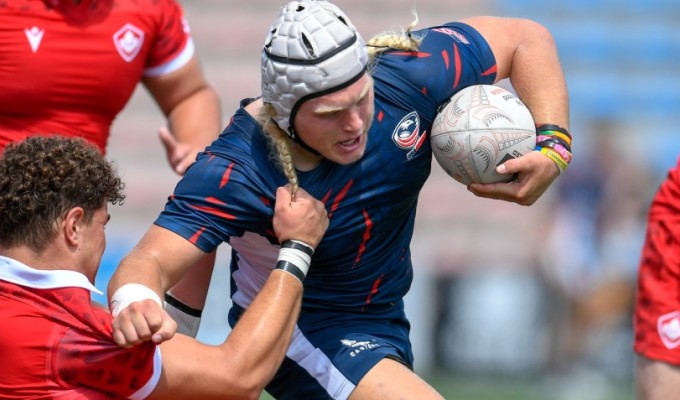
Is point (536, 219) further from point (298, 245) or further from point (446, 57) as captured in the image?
point (298, 245)

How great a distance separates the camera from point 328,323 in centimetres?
476

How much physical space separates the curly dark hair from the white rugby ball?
4.45 feet

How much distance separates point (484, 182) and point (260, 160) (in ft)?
2.82

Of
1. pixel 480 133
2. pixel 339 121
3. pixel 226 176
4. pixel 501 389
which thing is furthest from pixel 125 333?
pixel 501 389

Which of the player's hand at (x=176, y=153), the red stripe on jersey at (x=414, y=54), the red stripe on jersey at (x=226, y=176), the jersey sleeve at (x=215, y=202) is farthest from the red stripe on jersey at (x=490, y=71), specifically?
the player's hand at (x=176, y=153)

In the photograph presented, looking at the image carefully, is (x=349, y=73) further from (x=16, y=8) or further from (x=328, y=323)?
(x=16, y=8)

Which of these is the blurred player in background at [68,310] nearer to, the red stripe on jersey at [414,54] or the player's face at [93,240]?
→ the player's face at [93,240]

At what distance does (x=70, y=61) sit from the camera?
5254 mm

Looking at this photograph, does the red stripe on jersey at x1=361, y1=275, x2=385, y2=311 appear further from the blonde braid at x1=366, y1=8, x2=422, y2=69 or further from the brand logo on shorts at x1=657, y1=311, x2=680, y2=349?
the brand logo on shorts at x1=657, y1=311, x2=680, y2=349

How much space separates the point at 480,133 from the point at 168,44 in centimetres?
188

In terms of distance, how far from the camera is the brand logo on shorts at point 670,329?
5.58 meters

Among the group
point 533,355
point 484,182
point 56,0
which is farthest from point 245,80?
point 484,182

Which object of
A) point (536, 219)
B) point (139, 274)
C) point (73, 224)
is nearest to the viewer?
point (73, 224)

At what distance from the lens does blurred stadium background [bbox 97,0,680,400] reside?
10781 mm
